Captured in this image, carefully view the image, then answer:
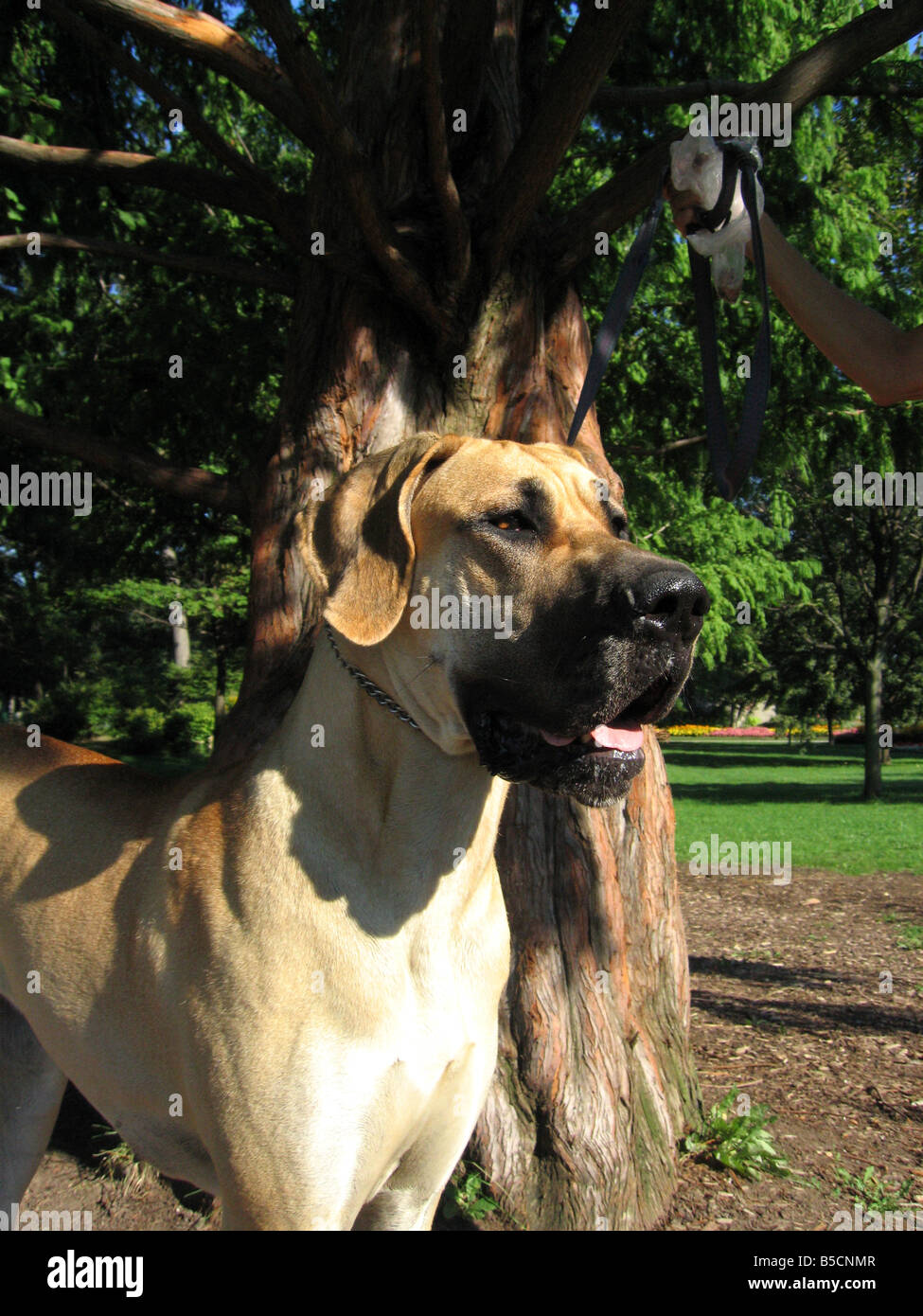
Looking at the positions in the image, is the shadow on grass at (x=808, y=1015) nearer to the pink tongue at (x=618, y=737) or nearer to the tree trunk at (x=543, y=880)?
the tree trunk at (x=543, y=880)

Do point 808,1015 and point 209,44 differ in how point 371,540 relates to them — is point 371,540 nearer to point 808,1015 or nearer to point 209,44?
point 209,44

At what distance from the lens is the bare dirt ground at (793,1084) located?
13.4 ft

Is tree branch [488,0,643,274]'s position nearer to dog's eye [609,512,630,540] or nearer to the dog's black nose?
dog's eye [609,512,630,540]

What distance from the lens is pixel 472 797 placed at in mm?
2594

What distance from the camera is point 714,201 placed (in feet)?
9.61

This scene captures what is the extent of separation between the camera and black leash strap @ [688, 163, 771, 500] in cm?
284

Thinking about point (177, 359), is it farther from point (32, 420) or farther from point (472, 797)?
point (472, 797)

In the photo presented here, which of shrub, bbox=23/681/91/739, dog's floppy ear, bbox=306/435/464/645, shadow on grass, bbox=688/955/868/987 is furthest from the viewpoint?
shrub, bbox=23/681/91/739

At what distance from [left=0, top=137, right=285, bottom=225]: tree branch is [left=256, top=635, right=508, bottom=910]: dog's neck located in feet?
10.8

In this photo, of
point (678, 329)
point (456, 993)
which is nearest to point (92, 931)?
point (456, 993)

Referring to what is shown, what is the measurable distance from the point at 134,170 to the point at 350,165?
183cm

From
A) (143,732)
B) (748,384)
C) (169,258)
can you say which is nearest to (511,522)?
(748,384)

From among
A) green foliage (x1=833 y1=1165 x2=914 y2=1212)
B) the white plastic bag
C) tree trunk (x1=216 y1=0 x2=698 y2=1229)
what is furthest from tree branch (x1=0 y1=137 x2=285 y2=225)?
green foliage (x1=833 y1=1165 x2=914 y2=1212)
